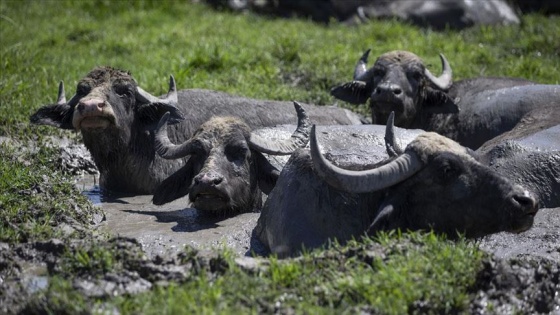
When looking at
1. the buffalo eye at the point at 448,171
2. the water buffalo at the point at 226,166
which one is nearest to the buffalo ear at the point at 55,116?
the water buffalo at the point at 226,166

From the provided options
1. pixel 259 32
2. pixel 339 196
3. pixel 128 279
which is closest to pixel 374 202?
pixel 339 196

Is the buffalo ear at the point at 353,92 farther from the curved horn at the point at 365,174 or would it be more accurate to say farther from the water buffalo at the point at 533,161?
the curved horn at the point at 365,174

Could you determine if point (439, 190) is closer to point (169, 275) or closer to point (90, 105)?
point (169, 275)

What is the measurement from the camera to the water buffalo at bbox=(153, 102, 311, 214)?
28.8 ft

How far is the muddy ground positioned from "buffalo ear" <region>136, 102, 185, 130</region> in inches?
78.9

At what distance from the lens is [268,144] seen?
9203 millimetres

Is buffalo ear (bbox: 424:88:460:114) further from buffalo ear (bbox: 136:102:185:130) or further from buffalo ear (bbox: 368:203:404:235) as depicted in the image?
buffalo ear (bbox: 368:203:404:235)

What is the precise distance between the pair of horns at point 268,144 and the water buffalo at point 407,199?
1596mm

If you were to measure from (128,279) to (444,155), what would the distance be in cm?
213

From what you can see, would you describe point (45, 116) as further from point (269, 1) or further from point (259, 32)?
point (269, 1)

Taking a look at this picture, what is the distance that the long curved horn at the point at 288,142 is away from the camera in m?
9.16

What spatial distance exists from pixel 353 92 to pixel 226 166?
151 inches

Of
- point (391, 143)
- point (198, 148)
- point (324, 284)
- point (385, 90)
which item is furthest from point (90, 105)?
point (324, 284)

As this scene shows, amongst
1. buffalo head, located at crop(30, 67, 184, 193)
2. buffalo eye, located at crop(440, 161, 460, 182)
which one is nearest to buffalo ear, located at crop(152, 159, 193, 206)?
buffalo head, located at crop(30, 67, 184, 193)
